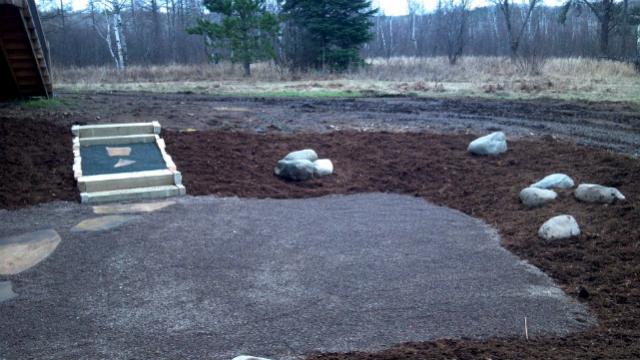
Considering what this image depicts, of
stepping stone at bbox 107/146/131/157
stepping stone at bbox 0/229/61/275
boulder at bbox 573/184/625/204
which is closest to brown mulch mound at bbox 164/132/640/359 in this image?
boulder at bbox 573/184/625/204

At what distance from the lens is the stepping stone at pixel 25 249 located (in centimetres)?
524

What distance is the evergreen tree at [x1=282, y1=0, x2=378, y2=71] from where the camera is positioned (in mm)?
24297

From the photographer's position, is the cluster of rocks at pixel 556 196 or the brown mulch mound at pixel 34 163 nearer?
the cluster of rocks at pixel 556 196

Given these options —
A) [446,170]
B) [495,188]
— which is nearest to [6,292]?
[495,188]

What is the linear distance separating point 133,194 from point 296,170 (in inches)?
89.2

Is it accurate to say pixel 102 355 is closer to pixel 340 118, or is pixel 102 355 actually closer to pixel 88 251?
pixel 88 251

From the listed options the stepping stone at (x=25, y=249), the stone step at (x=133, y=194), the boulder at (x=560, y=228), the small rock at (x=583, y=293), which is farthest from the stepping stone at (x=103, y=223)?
the small rock at (x=583, y=293)

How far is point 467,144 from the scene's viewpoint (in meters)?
9.18

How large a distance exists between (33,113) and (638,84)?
51.9 ft

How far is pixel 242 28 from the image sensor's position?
2339 centimetres

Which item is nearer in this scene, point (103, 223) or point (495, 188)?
point (103, 223)

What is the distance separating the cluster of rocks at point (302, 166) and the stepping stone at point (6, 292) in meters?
4.04

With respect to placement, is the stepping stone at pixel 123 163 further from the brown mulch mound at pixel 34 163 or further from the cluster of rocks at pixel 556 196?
the cluster of rocks at pixel 556 196

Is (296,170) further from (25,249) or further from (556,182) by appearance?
(25,249)
